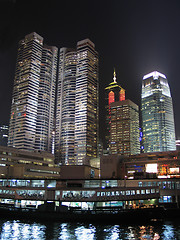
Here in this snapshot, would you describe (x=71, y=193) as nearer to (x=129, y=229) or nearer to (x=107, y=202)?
(x=107, y=202)

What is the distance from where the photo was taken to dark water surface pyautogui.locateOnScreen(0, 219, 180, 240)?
33812 millimetres

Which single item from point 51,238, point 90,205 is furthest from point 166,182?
point 51,238

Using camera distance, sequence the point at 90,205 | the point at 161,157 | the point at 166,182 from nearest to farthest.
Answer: the point at 90,205 → the point at 166,182 → the point at 161,157

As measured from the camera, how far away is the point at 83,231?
36688mm

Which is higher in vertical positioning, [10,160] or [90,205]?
[10,160]

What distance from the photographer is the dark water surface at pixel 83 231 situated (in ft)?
111

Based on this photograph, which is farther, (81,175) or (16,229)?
(81,175)

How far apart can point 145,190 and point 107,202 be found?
965 cm

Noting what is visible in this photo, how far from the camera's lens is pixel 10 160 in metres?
128

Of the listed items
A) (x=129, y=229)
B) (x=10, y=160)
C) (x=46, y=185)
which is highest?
(x=10, y=160)

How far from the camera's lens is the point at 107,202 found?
4694 centimetres

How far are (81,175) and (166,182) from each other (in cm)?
3307

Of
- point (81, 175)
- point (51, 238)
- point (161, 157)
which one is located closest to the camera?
point (51, 238)

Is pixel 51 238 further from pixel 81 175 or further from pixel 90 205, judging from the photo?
pixel 81 175
